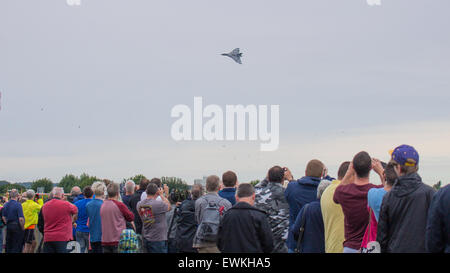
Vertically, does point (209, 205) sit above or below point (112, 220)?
above

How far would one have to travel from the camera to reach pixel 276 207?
929cm

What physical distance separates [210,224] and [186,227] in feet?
9.51

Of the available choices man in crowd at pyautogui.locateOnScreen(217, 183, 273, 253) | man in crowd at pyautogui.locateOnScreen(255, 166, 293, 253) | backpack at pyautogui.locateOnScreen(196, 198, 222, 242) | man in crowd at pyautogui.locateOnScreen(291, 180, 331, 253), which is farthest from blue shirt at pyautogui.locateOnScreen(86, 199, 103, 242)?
man in crowd at pyautogui.locateOnScreen(217, 183, 273, 253)

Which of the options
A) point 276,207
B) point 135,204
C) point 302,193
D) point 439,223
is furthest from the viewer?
point 135,204

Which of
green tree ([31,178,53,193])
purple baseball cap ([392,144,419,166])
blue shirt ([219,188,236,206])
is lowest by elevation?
green tree ([31,178,53,193])

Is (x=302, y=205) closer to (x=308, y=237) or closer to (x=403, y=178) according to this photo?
(x=308, y=237)

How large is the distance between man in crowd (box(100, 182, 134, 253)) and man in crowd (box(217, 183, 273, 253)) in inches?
186

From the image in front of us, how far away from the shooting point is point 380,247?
20.4 feet

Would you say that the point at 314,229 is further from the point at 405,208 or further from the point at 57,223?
the point at 57,223

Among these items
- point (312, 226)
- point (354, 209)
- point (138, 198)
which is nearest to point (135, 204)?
point (138, 198)

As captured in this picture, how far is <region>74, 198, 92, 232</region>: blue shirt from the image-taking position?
1317 cm

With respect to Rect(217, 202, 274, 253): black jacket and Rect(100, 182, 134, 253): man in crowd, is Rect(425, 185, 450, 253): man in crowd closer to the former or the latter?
Rect(217, 202, 274, 253): black jacket
